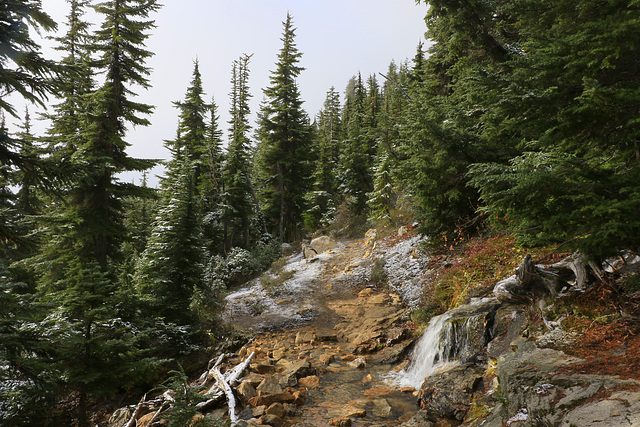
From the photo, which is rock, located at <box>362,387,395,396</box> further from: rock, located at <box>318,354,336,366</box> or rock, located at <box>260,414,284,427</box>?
rock, located at <box>260,414,284,427</box>

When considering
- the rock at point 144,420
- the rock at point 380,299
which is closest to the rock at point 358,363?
the rock at point 380,299

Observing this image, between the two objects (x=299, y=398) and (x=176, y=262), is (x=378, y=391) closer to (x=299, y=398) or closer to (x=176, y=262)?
(x=299, y=398)

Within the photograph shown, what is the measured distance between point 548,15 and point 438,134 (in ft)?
17.0

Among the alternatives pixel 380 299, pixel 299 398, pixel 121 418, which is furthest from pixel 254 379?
pixel 380 299

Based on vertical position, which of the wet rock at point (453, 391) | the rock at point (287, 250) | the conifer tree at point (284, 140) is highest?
the conifer tree at point (284, 140)

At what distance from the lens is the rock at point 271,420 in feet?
21.2

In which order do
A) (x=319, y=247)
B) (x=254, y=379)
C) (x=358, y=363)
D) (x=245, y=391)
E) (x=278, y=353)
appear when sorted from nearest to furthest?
1. (x=245, y=391)
2. (x=254, y=379)
3. (x=358, y=363)
4. (x=278, y=353)
5. (x=319, y=247)

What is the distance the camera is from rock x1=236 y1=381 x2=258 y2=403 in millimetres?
7456

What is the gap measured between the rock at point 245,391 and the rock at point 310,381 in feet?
4.43

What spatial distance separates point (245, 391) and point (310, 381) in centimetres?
178

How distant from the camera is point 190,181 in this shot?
50.9 feet

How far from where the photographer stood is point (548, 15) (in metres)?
5.63

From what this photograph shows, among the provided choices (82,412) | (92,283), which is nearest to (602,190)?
(92,283)

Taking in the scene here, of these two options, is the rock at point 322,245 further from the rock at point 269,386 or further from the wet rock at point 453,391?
the wet rock at point 453,391
